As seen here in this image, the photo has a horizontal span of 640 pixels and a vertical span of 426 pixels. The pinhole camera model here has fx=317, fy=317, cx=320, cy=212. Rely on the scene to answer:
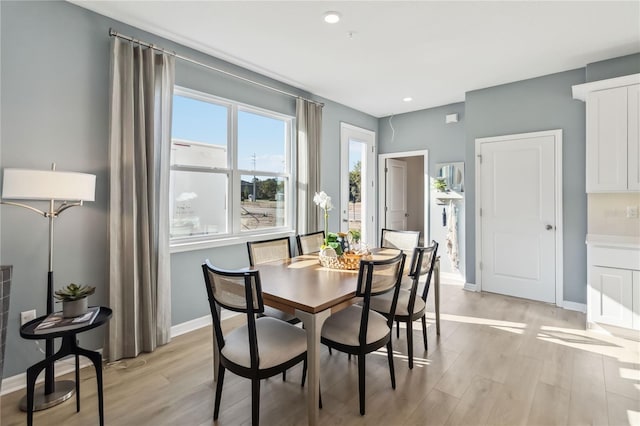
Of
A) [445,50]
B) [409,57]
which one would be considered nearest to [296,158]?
[409,57]

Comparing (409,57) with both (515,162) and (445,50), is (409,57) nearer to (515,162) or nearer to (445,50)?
(445,50)

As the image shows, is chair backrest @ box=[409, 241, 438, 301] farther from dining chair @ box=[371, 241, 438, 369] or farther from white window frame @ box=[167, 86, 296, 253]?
white window frame @ box=[167, 86, 296, 253]

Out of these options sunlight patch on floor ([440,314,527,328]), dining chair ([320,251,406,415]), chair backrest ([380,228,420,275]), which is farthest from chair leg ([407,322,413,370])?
sunlight patch on floor ([440,314,527,328])

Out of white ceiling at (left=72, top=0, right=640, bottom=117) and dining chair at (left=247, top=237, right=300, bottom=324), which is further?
dining chair at (left=247, top=237, right=300, bottom=324)

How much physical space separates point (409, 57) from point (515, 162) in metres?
2.03

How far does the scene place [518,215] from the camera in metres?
4.12

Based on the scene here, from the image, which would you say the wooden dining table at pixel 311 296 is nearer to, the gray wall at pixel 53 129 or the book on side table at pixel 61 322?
the book on side table at pixel 61 322

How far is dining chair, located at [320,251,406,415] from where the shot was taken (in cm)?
187

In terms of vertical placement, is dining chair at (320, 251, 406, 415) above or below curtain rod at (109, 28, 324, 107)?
below

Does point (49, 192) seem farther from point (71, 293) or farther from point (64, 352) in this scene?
point (64, 352)

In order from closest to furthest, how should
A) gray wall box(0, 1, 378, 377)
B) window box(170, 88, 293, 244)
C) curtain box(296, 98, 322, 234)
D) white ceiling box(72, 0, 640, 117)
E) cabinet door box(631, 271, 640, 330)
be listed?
gray wall box(0, 1, 378, 377)
white ceiling box(72, 0, 640, 117)
cabinet door box(631, 271, 640, 330)
window box(170, 88, 293, 244)
curtain box(296, 98, 322, 234)

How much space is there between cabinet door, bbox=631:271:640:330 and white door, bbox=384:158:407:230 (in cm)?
349

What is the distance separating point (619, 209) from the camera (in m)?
3.30

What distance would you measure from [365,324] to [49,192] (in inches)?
81.2
